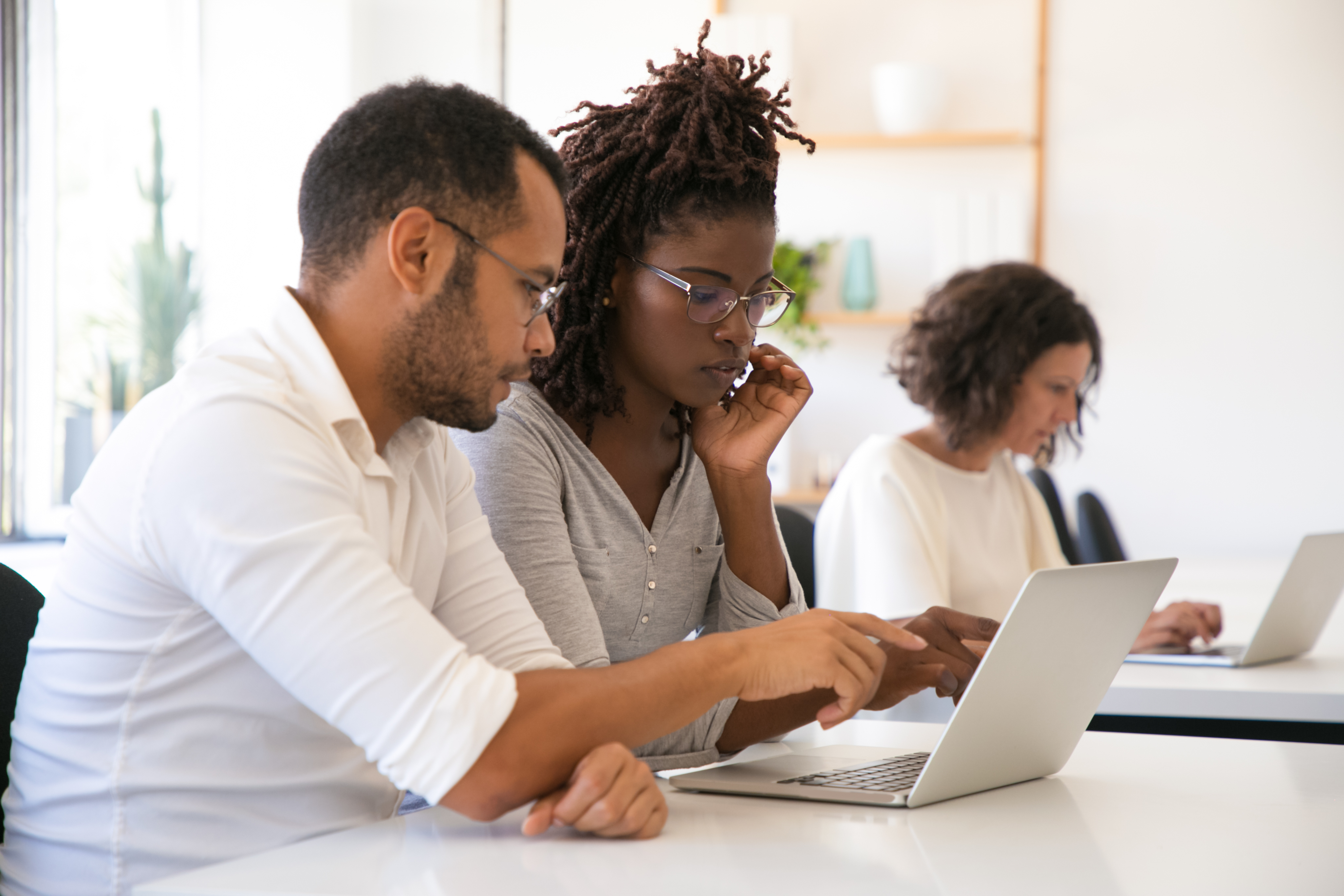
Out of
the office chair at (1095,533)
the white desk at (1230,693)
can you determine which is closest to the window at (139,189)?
the white desk at (1230,693)

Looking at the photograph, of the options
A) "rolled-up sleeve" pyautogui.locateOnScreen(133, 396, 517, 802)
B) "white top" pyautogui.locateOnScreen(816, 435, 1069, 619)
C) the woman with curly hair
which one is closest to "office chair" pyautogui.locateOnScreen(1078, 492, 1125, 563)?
the woman with curly hair

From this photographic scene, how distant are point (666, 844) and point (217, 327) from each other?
3034mm

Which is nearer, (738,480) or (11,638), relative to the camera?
(11,638)

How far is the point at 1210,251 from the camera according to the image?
170 inches

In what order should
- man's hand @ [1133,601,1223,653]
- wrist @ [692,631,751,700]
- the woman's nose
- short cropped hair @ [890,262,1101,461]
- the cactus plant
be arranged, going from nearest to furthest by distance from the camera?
wrist @ [692,631,751,700] → the woman's nose → man's hand @ [1133,601,1223,653] → short cropped hair @ [890,262,1101,461] → the cactus plant

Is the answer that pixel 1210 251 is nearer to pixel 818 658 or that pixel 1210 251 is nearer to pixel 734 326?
pixel 734 326

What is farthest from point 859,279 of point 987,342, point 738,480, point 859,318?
point 738,480

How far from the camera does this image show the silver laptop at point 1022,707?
3.10 feet

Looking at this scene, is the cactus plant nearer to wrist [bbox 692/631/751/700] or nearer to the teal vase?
the teal vase

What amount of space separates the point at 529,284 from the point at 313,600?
37 centimetres

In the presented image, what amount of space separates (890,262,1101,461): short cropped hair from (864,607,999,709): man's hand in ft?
3.87

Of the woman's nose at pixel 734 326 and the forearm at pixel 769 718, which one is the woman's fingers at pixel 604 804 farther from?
the woman's nose at pixel 734 326

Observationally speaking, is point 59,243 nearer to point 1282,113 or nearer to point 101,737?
point 101,737

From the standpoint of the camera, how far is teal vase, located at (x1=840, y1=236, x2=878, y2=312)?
432 cm
